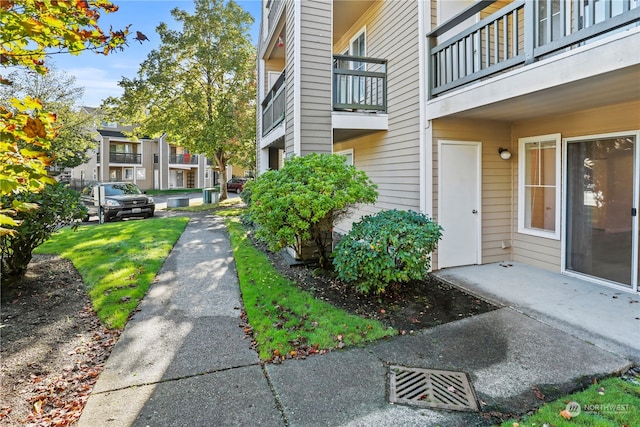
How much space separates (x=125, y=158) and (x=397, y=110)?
36.0 metres

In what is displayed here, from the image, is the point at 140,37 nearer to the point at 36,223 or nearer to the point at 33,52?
the point at 33,52

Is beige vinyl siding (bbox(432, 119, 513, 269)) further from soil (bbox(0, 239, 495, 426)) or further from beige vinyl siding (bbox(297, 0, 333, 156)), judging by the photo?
beige vinyl siding (bbox(297, 0, 333, 156))

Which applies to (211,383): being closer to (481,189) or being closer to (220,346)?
(220,346)

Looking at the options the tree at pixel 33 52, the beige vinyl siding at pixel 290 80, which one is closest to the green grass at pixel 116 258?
the tree at pixel 33 52

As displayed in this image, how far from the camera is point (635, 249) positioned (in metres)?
4.95

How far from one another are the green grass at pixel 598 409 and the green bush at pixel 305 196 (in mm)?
3406

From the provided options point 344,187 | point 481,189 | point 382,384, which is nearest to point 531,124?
point 481,189

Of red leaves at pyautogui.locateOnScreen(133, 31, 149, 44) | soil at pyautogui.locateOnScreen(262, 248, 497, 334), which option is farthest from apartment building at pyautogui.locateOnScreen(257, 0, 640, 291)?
red leaves at pyautogui.locateOnScreen(133, 31, 149, 44)

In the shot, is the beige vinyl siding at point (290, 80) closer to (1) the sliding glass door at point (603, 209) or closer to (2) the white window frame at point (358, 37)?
(2) the white window frame at point (358, 37)

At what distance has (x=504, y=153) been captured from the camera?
6.66 meters

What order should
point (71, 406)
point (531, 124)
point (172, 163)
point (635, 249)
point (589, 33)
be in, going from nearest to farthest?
point (71, 406) → point (589, 33) → point (635, 249) → point (531, 124) → point (172, 163)

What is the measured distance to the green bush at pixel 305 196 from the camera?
5.20m

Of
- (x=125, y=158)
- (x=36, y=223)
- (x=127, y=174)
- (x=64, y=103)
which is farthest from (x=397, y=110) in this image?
(x=127, y=174)

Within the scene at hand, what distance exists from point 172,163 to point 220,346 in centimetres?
3843
